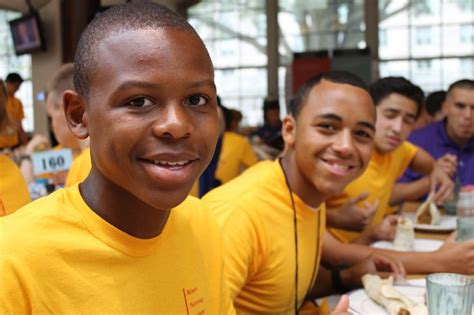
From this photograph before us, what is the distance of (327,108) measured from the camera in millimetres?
1630

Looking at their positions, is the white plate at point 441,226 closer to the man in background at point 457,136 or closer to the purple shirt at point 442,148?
the man in background at point 457,136

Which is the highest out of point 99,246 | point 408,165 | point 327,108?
point 327,108

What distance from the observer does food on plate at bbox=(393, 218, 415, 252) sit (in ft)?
6.95

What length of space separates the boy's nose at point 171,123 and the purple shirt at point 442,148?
121 inches

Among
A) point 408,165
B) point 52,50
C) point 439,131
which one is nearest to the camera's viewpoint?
point 408,165

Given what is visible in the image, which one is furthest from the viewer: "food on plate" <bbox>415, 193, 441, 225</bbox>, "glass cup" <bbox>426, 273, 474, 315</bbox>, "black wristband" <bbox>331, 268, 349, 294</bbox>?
"food on plate" <bbox>415, 193, 441, 225</bbox>

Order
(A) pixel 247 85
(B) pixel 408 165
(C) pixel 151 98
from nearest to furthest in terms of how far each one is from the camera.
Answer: (C) pixel 151 98
(B) pixel 408 165
(A) pixel 247 85

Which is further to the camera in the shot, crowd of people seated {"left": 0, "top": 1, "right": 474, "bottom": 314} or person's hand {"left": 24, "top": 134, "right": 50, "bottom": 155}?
person's hand {"left": 24, "top": 134, "right": 50, "bottom": 155}

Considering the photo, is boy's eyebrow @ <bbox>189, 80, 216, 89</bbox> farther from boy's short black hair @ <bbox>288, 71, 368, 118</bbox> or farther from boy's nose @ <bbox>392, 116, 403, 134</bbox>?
boy's nose @ <bbox>392, 116, 403, 134</bbox>

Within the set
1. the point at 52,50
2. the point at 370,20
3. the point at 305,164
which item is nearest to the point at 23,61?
the point at 52,50

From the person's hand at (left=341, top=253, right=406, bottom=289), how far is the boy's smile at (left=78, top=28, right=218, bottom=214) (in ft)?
3.82

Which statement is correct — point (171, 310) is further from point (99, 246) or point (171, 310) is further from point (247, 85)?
point (247, 85)

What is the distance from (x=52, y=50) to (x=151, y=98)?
9.51m

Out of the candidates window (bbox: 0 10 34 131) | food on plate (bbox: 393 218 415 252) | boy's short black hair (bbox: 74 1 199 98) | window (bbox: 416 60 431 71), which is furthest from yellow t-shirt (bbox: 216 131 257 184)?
window (bbox: 0 10 34 131)
